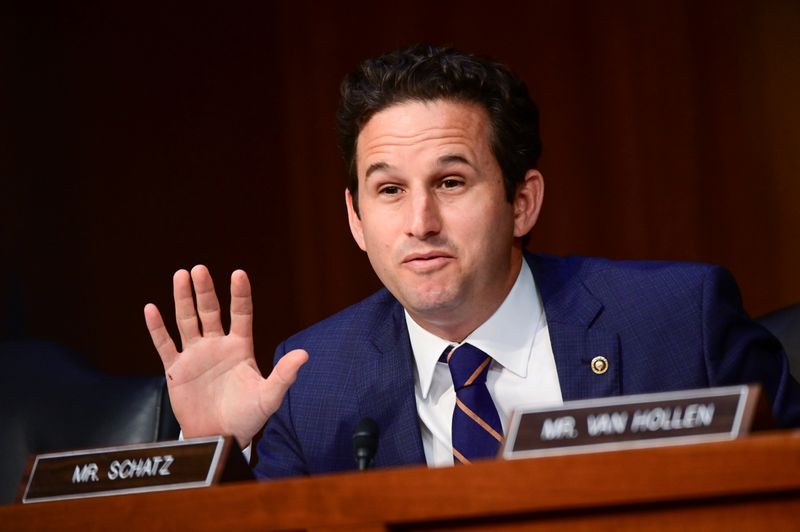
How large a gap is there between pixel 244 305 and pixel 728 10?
1.88m

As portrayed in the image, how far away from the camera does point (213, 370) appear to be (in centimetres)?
169

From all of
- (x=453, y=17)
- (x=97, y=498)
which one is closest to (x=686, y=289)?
(x=97, y=498)

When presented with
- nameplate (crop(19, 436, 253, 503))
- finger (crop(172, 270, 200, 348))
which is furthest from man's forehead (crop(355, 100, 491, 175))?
nameplate (crop(19, 436, 253, 503))

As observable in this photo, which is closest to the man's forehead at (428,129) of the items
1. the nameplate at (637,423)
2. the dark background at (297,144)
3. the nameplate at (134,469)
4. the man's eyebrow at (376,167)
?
the man's eyebrow at (376,167)

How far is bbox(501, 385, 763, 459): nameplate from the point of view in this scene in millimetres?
1014

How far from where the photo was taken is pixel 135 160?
3348 mm

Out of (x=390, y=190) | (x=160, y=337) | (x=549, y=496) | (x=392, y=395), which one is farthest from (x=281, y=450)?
(x=549, y=496)

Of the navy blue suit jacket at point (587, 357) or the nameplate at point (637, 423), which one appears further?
the navy blue suit jacket at point (587, 357)

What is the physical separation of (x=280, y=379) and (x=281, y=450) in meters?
0.36

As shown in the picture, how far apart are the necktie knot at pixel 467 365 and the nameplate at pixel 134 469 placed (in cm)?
59

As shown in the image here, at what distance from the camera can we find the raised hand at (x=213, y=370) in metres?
1.64

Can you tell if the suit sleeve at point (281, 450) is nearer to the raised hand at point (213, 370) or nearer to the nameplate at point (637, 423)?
the raised hand at point (213, 370)

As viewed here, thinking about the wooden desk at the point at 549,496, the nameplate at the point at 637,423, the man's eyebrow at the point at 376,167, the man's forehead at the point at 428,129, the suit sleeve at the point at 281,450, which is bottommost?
the suit sleeve at the point at 281,450

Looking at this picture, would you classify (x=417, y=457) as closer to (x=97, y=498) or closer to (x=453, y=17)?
(x=97, y=498)
